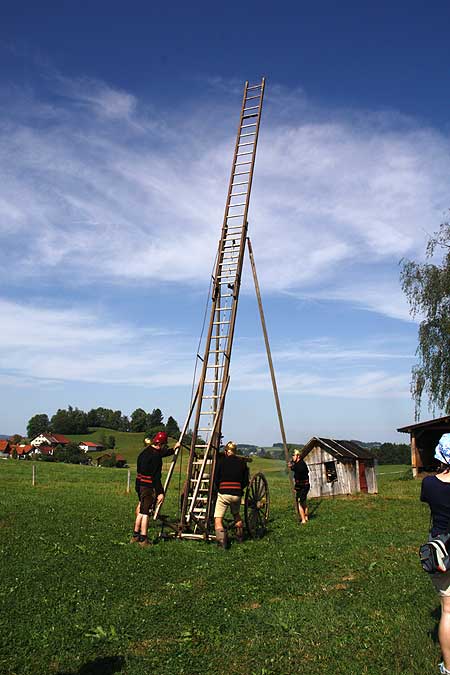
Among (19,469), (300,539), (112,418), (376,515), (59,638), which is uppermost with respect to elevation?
(112,418)

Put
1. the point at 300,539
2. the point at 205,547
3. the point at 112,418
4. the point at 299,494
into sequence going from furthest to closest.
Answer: the point at 112,418
the point at 299,494
the point at 300,539
the point at 205,547

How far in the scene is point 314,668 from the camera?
6262 millimetres

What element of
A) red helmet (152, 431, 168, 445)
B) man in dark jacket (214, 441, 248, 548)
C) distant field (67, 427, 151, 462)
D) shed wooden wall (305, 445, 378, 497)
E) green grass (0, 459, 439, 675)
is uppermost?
distant field (67, 427, 151, 462)

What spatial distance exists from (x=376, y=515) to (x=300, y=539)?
17.0ft

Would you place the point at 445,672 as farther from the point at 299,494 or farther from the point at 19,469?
the point at 19,469

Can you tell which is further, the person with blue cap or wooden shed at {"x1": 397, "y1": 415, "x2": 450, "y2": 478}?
wooden shed at {"x1": 397, "y1": 415, "x2": 450, "y2": 478}

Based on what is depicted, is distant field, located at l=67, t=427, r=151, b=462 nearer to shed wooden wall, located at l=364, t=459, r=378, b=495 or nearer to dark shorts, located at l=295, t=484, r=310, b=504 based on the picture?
shed wooden wall, located at l=364, t=459, r=378, b=495

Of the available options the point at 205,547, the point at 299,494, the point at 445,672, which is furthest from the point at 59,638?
the point at 299,494

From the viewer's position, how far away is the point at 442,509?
5844 millimetres

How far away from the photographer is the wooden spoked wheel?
548 inches

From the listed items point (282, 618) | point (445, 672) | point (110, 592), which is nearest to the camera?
point (445, 672)

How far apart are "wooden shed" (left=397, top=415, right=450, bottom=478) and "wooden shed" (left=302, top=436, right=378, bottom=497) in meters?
4.44

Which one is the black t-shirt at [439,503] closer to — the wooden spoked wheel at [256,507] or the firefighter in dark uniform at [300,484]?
the wooden spoked wheel at [256,507]

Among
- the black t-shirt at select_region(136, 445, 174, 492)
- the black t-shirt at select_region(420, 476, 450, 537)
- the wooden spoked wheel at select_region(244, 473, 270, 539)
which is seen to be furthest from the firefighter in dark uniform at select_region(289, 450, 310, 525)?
the black t-shirt at select_region(420, 476, 450, 537)
